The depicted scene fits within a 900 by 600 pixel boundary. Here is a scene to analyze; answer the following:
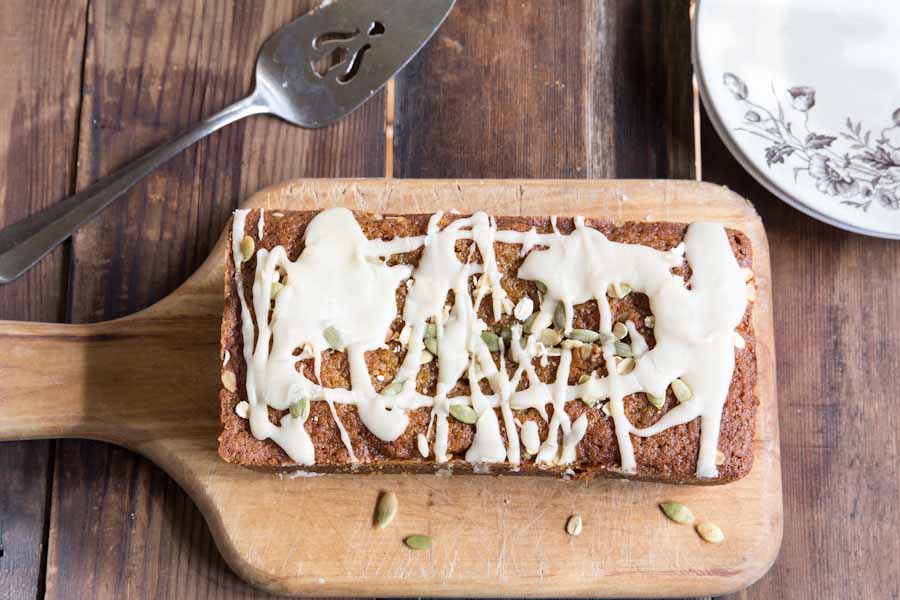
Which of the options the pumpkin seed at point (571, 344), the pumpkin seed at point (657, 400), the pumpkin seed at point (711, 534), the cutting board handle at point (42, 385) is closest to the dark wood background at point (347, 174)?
the cutting board handle at point (42, 385)

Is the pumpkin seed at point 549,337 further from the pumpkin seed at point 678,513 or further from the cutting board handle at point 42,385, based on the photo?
the cutting board handle at point 42,385

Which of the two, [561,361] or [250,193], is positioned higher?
[250,193]

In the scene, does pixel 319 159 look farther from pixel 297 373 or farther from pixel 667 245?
pixel 667 245

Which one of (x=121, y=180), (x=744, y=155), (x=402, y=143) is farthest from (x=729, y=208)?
(x=121, y=180)

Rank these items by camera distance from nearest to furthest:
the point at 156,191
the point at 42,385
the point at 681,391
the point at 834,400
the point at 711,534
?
1. the point at 681,391
2. the point at 711,534
3. the point at 42,385
4. the point at 834,400
5. the point at 156,191

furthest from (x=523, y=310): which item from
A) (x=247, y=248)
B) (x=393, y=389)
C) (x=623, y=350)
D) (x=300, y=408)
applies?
(x=247, y=248)

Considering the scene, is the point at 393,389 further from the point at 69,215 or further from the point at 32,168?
the point at 32,168
